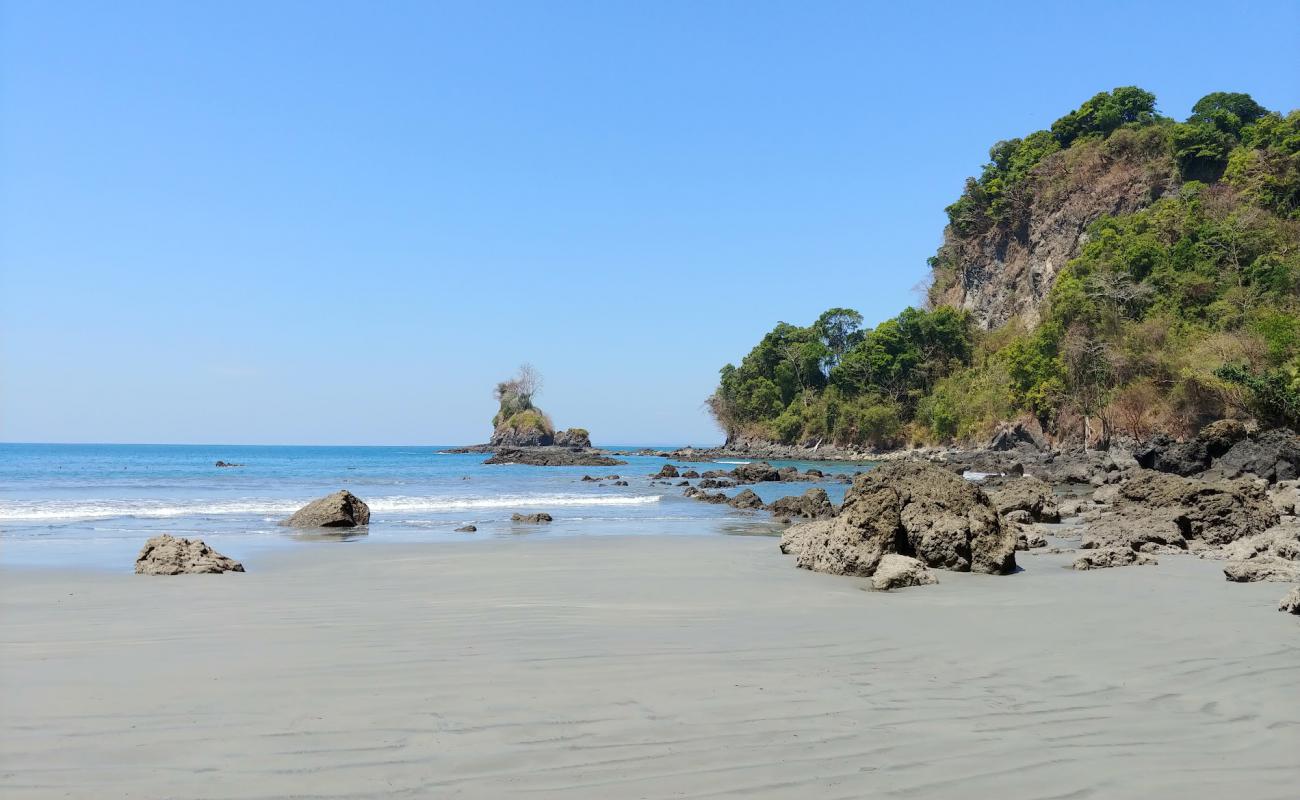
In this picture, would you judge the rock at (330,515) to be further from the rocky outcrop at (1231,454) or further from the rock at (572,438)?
the rock at (572,438)

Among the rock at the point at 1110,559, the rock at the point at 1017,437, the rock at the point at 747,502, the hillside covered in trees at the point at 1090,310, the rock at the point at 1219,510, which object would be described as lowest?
the rock at the point at 747,502

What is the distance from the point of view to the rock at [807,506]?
67.7 ft

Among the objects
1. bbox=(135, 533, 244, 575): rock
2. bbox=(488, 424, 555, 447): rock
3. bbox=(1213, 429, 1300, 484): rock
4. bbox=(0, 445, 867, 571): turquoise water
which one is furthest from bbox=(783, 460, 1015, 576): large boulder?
bbox=(488, 424, 555, 447): rock

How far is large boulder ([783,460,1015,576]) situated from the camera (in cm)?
1027

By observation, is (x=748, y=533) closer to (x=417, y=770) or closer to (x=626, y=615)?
(x=626, y=615)

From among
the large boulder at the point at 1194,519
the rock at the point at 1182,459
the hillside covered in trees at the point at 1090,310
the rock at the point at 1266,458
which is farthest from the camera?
the hillside covered in trees at the point at 1090,310

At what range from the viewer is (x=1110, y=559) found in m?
10.4

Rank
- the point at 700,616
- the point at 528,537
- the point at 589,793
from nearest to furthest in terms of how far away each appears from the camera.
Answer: the point at 589,793 < the point at 700,616 < the point at 528,537

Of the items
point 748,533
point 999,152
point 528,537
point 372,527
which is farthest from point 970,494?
point 999,152

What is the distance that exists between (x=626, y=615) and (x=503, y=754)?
12.2 ft

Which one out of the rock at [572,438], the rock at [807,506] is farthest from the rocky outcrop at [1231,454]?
the rock at [572,438]

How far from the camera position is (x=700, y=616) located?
7527 millimetres

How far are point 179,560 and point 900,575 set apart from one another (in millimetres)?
9046

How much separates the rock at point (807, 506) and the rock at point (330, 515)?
10.6 meters
